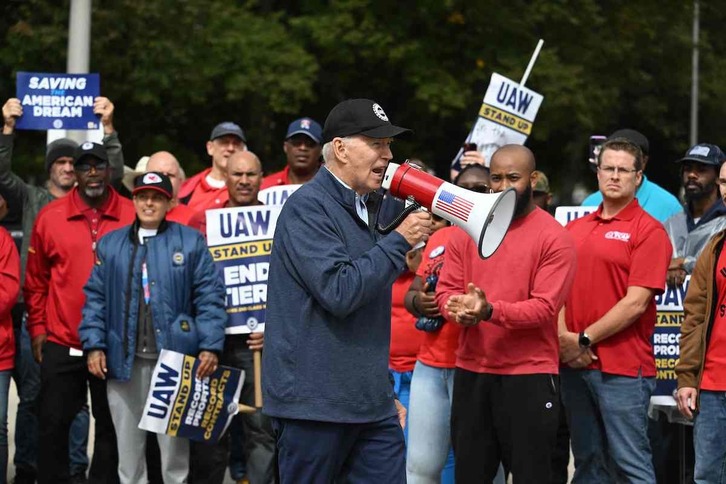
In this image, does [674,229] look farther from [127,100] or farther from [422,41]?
[422,41]

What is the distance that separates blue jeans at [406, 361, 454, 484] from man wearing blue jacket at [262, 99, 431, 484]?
1.95 m

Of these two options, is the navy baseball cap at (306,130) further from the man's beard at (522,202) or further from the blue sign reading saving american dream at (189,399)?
the man's beard at (522,202)

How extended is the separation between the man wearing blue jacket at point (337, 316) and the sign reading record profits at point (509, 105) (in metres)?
5.36

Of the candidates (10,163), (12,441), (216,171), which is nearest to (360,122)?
(10,163)

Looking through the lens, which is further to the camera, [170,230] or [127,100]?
[127,100]

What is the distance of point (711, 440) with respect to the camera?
6895 millimetres

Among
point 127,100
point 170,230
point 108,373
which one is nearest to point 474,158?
point 170,230

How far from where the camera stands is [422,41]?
2247 centimetres

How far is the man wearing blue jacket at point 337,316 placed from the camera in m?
5.49

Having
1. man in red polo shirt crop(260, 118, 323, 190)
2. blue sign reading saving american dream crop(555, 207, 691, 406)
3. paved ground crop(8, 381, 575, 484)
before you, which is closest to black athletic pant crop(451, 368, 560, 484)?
blue sign reading saving american dream crop(555, 207, 691, 406)

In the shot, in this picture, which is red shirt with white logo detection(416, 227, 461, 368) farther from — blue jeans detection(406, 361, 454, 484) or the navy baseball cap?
the navy baseball cap

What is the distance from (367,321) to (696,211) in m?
3.70

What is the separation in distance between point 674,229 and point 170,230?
3.19 m

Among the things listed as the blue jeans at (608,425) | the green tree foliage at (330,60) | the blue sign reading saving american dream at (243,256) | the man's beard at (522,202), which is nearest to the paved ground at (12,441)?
the blue sign reading saving american dream at (243,256)
